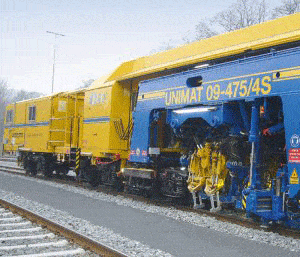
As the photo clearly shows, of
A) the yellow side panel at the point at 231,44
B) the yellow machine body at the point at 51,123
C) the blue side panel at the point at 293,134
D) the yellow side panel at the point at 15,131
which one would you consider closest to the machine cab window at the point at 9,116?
the yellow side panel at the point at 15,131

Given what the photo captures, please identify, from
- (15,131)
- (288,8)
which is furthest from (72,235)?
(288,8)

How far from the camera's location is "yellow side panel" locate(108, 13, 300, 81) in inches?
271

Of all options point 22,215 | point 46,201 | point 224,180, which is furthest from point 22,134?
point 224,180

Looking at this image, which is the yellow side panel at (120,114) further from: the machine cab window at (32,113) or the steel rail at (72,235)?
the machine cab window at (32,113)

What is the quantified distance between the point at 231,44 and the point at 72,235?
184 inches

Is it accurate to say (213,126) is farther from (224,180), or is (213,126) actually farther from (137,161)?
(137,161)

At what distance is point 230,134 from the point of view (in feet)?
25.1

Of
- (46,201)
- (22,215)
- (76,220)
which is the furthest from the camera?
(46,201)

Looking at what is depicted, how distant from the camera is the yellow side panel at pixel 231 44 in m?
6.88

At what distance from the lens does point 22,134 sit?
18250 mm

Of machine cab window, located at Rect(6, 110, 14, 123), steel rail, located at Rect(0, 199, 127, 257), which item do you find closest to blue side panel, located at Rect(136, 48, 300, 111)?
steel rail, located at Rect(0, 199, 127, 257)

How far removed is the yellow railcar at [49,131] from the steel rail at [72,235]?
650cm

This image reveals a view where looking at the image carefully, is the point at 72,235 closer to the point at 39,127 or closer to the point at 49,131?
the point at 49,131

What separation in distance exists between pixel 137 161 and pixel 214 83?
3325 millimetres
